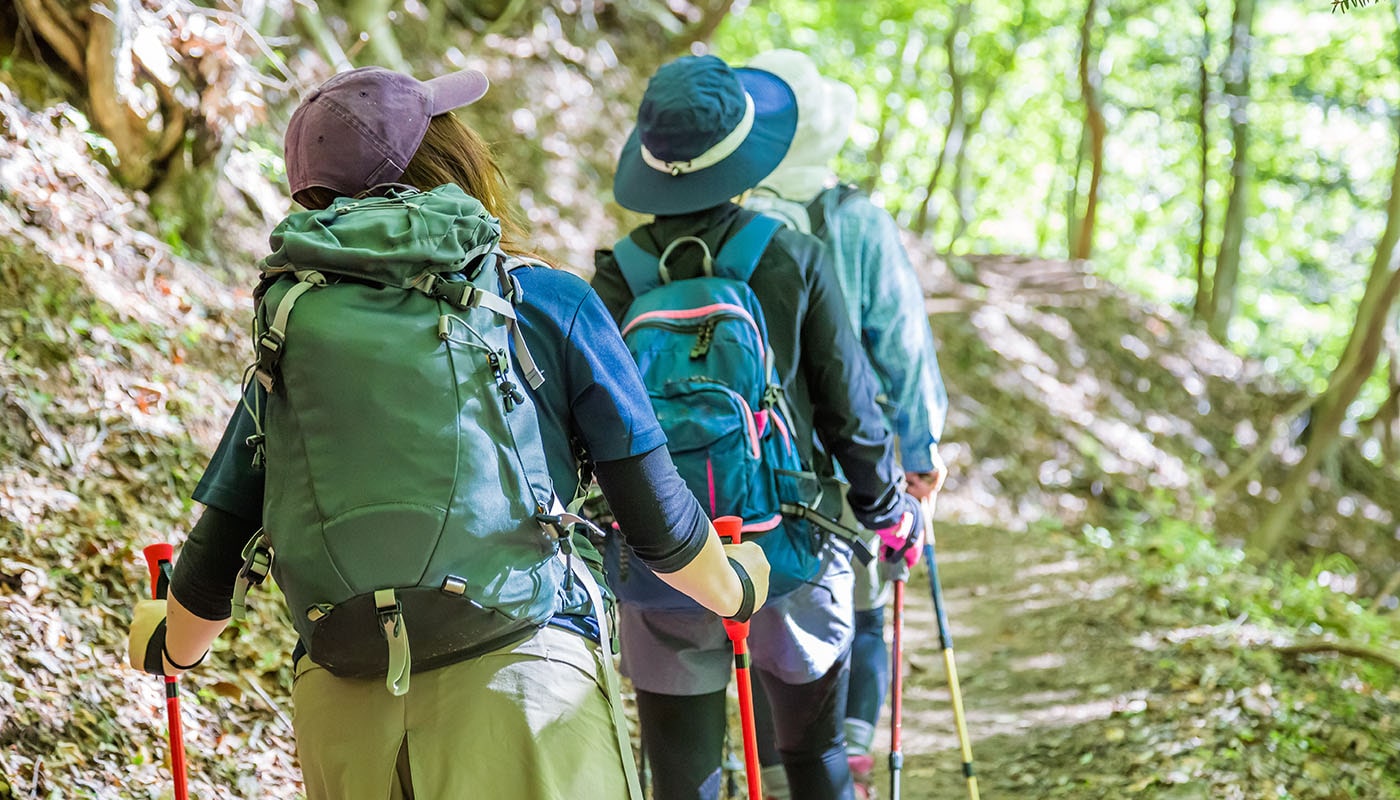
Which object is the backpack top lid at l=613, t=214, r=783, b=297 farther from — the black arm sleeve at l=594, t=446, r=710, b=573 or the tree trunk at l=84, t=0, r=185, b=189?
the tree trunk at l=84, t=0, r=185, b=189

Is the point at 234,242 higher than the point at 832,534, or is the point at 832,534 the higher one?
the point at 234,242

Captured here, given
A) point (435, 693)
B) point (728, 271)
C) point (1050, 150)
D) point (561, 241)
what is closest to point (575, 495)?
point (435, 693)

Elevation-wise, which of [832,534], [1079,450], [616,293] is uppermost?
[616,293]

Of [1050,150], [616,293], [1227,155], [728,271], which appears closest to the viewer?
[728,271]

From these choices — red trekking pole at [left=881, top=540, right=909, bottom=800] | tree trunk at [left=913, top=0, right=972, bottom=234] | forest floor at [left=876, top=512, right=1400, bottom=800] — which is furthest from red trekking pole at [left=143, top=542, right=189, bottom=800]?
tree trunk at [left=913, top=0, right=972, bottom=234]

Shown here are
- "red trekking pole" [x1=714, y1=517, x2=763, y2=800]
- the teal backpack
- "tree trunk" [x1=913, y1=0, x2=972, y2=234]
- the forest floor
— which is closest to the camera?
"red trekking pole" [x1=714, y1=517, x2=763, y2=800]

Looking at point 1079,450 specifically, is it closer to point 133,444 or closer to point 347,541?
point 133,444

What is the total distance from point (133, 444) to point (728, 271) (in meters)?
2.77

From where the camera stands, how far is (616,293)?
2.85m

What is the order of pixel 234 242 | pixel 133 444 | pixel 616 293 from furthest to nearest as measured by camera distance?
pixel 234 242 < pixel 133 444 < pixel 616 293

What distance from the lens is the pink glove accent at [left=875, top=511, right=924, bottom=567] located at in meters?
3.14

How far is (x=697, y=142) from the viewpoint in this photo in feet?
8.94

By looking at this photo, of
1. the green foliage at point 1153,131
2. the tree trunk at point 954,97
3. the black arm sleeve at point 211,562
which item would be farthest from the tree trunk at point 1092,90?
the black arm sleeve at point 211,562

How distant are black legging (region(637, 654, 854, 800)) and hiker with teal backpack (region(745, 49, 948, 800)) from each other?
22.3 inches
